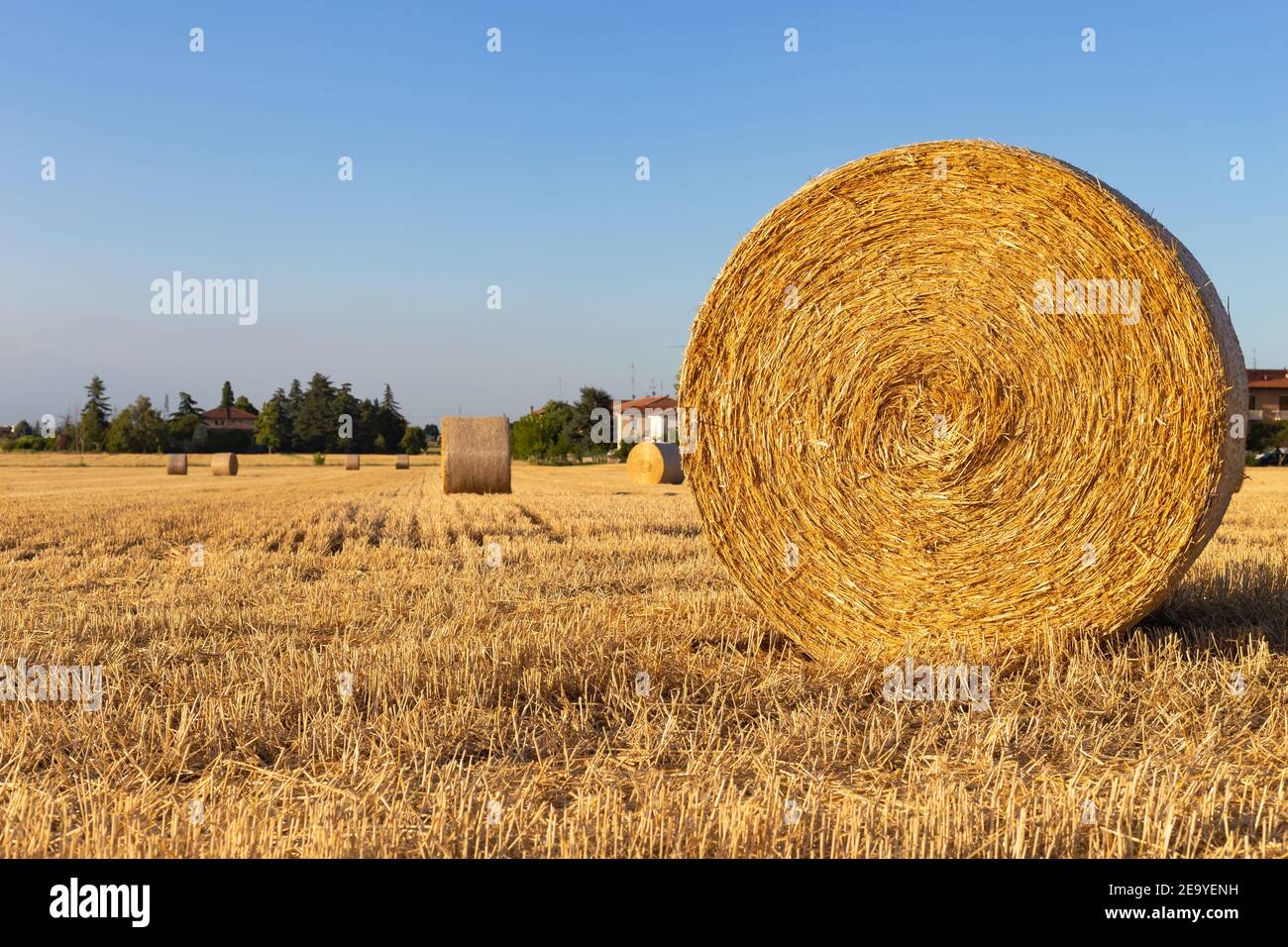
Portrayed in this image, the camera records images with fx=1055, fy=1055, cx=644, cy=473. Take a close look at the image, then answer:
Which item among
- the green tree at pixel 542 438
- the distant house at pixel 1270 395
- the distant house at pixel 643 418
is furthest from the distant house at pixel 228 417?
the distant house at pixel 1270 395

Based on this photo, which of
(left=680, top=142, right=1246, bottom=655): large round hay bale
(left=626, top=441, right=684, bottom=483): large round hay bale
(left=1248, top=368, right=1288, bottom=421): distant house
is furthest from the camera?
(left=1248, top=368, right=1288, bottom=421): distant house

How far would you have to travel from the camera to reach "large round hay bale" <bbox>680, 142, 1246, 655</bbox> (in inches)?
192

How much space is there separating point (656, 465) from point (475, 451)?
6.67 m

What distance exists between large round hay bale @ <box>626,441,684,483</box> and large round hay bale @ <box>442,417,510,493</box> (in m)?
5.82

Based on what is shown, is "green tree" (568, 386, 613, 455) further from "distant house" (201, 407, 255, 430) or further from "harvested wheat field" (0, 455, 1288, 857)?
"harvested wheat field" (0, 455, 1288, 857)

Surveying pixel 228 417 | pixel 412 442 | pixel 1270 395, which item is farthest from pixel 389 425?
pixel 1270 395

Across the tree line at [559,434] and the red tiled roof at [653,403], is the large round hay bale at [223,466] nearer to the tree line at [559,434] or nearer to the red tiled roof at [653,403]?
the tree line at [559,434]

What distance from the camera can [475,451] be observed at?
20.7 m

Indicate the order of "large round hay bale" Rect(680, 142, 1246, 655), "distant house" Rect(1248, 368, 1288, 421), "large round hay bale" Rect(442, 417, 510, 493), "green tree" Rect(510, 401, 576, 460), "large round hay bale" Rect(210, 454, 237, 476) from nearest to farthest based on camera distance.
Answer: "large round hay bale" Rect(680, 142, 1246, 655) < "large round hay bale" Rect(442, 417, 510, 493) < "large round hay bale" Rect(210, 454, 237, 476) < "distant house" Rect(1248, 368, 1288, 421) < "green tree" Rect(510, 401, 576, 460)

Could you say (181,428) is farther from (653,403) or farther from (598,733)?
(598,733)

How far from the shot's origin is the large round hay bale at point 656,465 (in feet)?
85.1

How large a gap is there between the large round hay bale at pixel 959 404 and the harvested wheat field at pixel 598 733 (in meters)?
0.38

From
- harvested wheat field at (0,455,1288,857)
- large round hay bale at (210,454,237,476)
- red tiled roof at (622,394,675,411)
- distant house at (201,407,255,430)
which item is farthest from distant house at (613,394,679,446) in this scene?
harvested wheat field at (0,455,1288,857)
